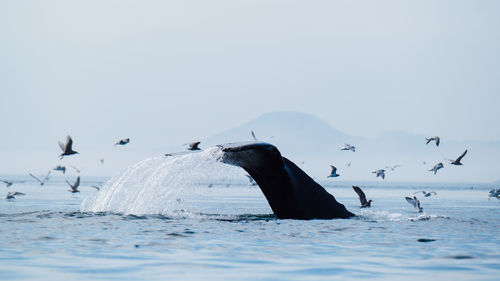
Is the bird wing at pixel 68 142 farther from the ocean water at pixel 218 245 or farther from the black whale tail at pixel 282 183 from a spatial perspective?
the black whale tail at pixel 282 183

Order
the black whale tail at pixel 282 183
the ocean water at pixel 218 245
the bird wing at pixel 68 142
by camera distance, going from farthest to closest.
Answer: the bird wing at pixel 68 142 < the black whale tail at pixel 282 183 < the ocean water at pixel 218 245

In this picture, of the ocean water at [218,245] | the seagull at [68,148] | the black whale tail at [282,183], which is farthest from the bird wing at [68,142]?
the black whale tail at [282,183]

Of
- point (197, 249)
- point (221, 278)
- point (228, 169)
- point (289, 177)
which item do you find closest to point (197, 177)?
point (228, 169)

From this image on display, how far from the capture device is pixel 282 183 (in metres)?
14.5

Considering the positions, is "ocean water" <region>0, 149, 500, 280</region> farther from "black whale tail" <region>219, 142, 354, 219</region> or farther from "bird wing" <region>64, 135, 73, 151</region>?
"bird wing" <region>64, 135, 73, 151</region>

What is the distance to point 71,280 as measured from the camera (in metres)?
8.79

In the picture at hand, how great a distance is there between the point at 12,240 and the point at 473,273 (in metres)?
6.91

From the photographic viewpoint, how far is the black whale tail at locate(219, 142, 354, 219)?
44.8 ft

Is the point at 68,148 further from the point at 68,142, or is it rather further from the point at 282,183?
the point at 282,183

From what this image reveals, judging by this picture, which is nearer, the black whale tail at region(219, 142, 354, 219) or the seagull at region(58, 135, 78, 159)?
the black whale tail at region(219, 142, 354, 219)

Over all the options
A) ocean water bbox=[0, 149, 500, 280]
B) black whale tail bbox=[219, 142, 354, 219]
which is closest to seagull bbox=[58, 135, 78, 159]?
ocean water bbox=[0, 149, 500, 280]

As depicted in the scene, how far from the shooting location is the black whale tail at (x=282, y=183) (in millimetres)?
13656

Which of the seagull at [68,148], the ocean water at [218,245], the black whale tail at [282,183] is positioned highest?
the seagull at [68,148]

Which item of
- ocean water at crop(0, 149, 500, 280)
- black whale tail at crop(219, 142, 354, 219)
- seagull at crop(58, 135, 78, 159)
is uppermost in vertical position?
seagull at crop(58, 135, 78, 159)
